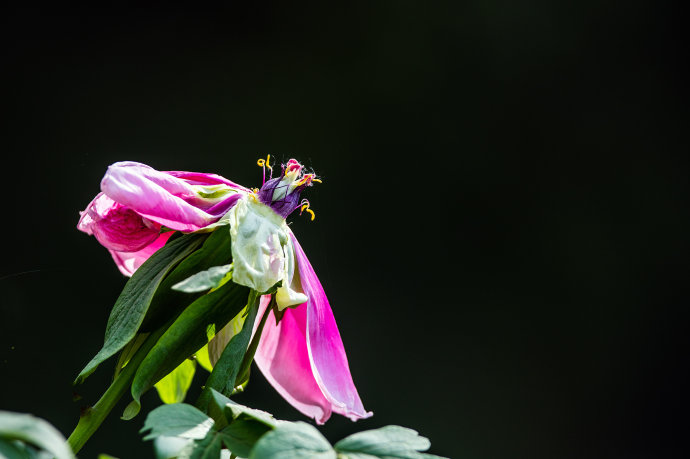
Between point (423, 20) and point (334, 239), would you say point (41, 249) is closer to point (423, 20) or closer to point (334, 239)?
point (334, 239)

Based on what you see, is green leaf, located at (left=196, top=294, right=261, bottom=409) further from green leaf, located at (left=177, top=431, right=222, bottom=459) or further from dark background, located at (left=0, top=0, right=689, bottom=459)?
dark background, located at (left=0, top=0, right=689, bottom=459)

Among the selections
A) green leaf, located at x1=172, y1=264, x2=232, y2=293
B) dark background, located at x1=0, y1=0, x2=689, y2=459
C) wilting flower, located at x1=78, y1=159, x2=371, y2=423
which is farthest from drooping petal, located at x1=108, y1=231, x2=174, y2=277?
dark background, located at x1=0, y1=0, x2=689, y2=459

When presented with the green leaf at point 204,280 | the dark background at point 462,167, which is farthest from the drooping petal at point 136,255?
the dark background at point 462,167

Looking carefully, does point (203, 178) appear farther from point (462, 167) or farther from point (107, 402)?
point (462, 167)

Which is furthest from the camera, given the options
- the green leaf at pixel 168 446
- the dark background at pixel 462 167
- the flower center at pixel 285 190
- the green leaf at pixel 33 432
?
the dark background at pixel 462 167

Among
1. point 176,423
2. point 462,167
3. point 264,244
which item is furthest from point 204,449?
point 462,167

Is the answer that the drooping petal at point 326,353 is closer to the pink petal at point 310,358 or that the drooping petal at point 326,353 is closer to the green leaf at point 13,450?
the pink petal at point 310,358

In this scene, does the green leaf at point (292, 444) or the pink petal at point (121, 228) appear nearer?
the green leaf at point (292, 444)
